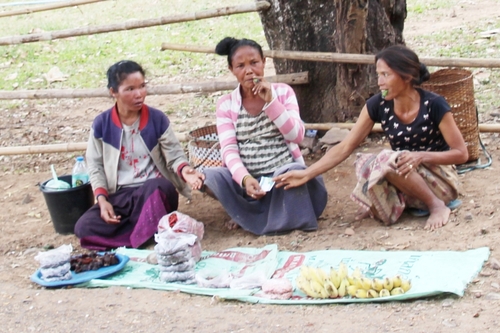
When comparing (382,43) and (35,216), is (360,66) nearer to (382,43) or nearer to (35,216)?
(382,43)

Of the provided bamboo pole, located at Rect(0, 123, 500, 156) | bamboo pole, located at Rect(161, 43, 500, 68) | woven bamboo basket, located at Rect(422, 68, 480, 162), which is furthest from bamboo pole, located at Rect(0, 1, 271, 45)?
woven bamboo basket, located at Rect(422, 68, 480, 162)

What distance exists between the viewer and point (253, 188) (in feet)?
13.3

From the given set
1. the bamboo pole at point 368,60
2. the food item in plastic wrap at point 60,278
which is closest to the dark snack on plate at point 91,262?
the food item in plastic wrap at point 60,278

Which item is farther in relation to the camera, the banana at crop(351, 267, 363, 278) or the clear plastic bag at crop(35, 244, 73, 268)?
the clear plastic bag at crop(35, 244, 73, 268)

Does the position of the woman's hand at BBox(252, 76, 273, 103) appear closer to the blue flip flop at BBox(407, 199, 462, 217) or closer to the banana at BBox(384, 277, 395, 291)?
the blue flip flop at BBox(407, 199, 462, 217)

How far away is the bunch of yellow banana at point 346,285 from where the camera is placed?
3101 mm

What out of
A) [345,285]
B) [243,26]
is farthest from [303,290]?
[243,26]

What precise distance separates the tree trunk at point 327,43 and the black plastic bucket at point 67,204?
2.06 meters

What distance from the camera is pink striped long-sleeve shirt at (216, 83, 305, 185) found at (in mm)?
4059

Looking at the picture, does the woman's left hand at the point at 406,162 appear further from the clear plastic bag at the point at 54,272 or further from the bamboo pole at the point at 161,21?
the bamboo pole at the point at 161,21

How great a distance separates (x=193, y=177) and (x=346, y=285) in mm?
1265

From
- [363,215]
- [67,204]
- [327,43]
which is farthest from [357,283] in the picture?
[327,43]

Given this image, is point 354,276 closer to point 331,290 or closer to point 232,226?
point 331,290

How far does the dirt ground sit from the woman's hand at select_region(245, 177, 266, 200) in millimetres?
283
